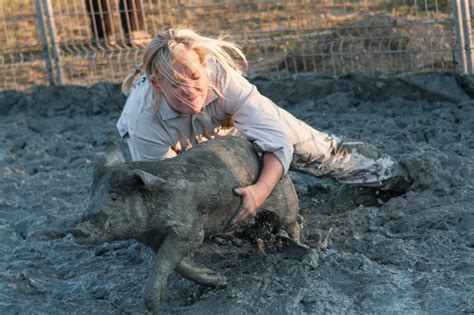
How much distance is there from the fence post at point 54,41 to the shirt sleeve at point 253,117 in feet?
15.6

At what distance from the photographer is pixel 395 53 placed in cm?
783

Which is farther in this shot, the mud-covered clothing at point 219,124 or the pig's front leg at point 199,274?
the mud-covered clothing at point 219,124

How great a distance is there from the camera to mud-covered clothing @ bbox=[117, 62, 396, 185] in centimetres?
417

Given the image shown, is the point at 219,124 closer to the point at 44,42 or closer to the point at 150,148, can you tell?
the point at 150,148

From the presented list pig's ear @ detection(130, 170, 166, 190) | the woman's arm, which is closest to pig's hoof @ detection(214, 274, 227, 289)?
the woman's arm

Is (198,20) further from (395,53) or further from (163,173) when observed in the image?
(163,173)

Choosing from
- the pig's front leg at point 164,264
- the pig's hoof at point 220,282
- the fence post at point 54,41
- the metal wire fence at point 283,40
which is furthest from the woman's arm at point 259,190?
the fence post at point 54,41

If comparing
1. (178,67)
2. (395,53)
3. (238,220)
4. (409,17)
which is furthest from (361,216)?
(409,17)

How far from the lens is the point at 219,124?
4.41 metres

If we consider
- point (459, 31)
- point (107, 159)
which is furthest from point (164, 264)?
point (459, 31)

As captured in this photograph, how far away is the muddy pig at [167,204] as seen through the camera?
3512mm

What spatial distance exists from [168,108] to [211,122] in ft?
0.79

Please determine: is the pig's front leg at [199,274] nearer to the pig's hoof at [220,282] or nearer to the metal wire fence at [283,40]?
the pig's hoof at [220,282]

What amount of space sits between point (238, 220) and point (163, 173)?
1.48ft
